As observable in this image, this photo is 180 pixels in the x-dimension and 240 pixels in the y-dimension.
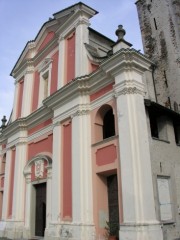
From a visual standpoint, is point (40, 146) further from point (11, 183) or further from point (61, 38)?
point (61, 38)

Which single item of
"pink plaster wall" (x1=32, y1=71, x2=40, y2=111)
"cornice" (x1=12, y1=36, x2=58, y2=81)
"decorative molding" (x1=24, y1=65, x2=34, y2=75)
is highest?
"cornice" (x1=12, y1=36, x2=58, y2=81)

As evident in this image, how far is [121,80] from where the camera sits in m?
9.25

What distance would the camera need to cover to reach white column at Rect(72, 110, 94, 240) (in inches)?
367

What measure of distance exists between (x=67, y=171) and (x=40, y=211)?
3.07 metres

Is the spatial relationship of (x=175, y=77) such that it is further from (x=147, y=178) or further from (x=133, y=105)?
(x=147, y=178)

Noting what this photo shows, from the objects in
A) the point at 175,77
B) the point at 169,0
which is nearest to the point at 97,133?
the point at 175,77

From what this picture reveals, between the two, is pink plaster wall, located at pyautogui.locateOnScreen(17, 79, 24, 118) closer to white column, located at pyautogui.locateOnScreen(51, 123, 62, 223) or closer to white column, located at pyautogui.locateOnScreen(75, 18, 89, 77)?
white column, located at pyautogui.locateOnScreen(51, 123, 62, 223)

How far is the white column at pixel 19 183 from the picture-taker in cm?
1335

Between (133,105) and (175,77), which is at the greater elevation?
(175,77)

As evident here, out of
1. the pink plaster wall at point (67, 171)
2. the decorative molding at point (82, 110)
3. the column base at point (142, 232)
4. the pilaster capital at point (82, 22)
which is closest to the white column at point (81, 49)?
the pilaster capital at point (82, 22)

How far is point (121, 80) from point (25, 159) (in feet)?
25.1

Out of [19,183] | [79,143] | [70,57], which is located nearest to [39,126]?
[19,183]

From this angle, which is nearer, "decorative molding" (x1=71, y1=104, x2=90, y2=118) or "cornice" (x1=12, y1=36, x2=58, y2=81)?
"decorative molding" (x1=71, y1=104, x2=90, y2=118)

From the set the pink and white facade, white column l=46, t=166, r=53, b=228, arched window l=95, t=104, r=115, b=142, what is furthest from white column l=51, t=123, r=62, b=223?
arched window l=95, t=104, r=115, b=142
